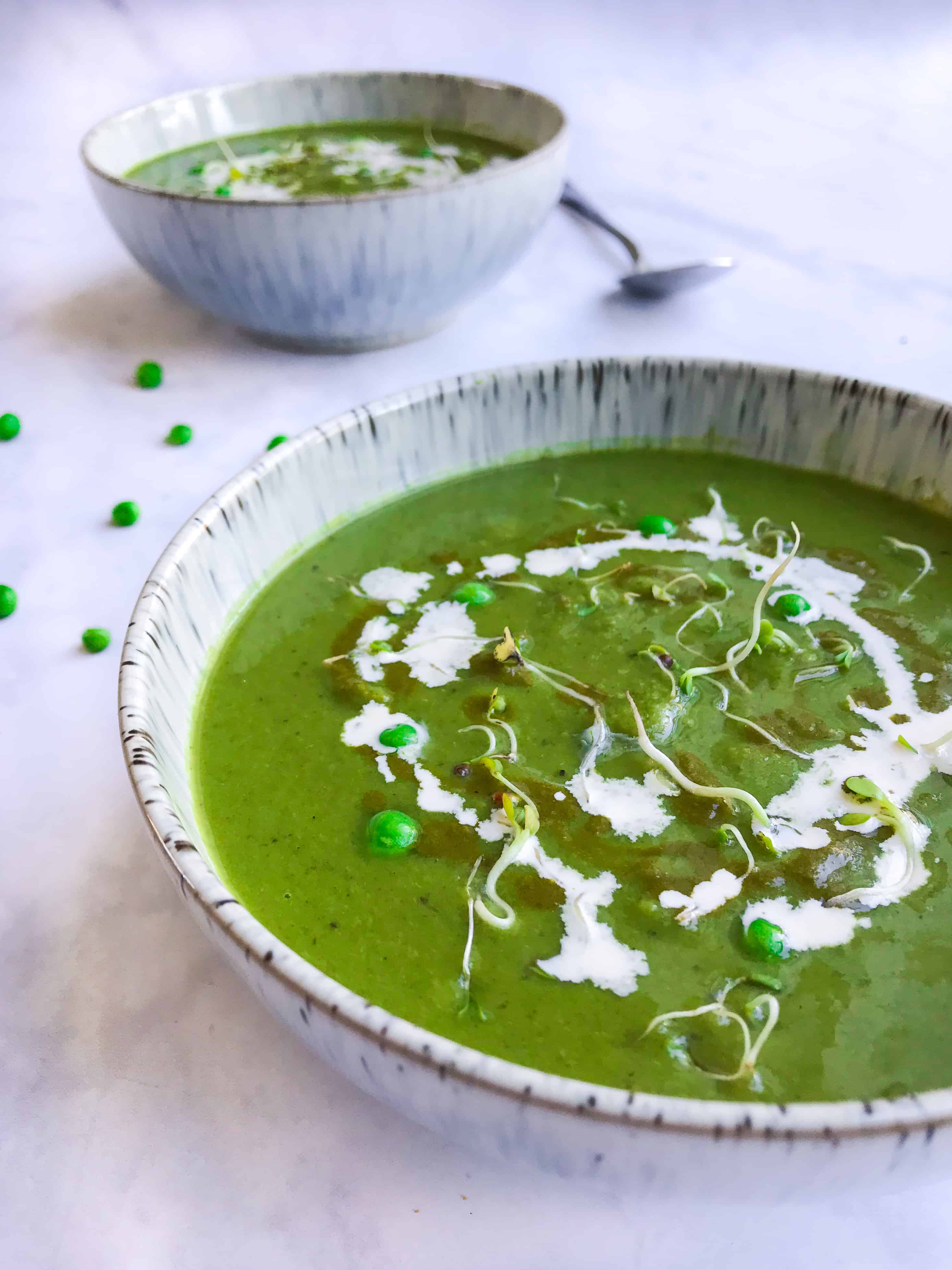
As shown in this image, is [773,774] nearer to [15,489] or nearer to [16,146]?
[15,489]

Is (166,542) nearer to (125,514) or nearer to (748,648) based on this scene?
(125,514)

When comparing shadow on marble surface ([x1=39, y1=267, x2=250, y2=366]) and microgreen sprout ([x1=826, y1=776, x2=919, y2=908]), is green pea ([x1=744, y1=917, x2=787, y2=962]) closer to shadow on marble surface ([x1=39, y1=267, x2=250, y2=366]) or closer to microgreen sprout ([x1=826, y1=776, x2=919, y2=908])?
microgreen sprout ([x1=826, y1=776, x2=919, y2=908])

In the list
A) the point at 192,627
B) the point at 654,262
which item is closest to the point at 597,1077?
the point at 192,627

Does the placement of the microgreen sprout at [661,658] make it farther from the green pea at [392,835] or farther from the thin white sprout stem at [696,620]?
the green pea at [392,835]

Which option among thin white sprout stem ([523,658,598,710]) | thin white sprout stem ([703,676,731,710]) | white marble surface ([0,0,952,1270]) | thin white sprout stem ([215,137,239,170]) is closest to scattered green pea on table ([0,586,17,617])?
white marble surface ([0,0,952,1270])

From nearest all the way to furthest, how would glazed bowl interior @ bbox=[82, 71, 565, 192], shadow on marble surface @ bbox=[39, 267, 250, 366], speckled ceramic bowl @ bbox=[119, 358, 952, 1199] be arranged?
speckled ceramic bowl @ bbox=[119, 358, 952, 1199], shadow on marble surface @ bbox=[39, 267, 250, 366], glazed bowl interior @ bbox=[82, 71, 565, 192]
